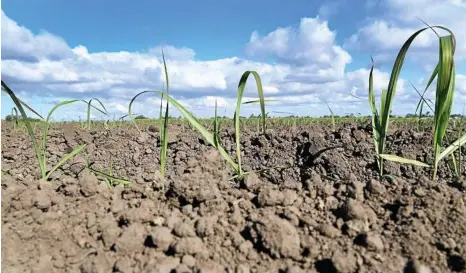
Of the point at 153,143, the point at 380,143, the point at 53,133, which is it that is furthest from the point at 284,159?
the point at 53,133

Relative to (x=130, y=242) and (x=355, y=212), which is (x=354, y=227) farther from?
(x=130, y=242)

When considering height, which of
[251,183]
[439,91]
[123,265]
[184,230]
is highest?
[439,91]

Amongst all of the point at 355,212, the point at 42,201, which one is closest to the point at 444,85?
the point at 355,212

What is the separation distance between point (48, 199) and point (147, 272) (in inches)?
19.8

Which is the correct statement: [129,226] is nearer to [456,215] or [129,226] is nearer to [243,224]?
[243,224]

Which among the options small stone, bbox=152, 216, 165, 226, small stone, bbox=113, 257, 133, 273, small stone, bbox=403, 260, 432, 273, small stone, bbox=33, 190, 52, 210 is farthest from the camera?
small stone, bbox=33, 190, 52, 210

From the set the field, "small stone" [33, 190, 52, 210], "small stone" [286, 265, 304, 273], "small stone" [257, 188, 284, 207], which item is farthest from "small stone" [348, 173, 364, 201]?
"small stone" [33, 190, 52, 210]

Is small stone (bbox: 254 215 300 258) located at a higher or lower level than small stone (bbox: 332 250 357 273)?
higher

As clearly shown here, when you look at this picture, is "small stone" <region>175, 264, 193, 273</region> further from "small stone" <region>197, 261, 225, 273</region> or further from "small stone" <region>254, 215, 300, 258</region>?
"small stone" <region>254, 215, 300, 258</region>

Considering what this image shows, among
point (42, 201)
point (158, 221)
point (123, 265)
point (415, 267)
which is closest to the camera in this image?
point (415, 267)

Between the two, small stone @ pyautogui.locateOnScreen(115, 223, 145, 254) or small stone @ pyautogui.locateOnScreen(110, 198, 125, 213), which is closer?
small stone @ pyautogui.locateOnScreen(115, 223, 145, 254)

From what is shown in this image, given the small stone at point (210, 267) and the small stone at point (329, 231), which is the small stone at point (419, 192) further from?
the small stone at point (210, 267)

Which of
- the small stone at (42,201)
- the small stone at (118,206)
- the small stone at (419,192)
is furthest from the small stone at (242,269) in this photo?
the small stone at (42,201)

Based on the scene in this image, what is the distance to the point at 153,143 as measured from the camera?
3.39m
